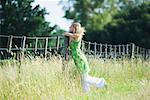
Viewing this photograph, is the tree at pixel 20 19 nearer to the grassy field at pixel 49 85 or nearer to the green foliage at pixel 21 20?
the green foliage at pixel 21 20

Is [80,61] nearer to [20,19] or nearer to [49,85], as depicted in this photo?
[49,85]

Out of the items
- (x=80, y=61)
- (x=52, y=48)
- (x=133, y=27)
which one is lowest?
(x=133, y=27)

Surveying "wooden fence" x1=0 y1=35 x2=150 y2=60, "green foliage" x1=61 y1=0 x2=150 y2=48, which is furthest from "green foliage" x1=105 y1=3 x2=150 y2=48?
"wooden fence" x1=0 y1=35 x2=150 y2=60

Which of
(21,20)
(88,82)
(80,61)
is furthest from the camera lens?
(21,20)

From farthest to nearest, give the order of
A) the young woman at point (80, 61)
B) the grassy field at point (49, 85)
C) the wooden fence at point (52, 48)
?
the wooden fence at point (52, 48) → the young woman at point (80, 61) → the grassy field at point (49, 85)

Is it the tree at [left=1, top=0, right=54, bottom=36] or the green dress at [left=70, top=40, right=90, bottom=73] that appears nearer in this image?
the green dress at [left=70, top=40, right=90, bottom=73]

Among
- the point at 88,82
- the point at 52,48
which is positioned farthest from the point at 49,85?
the point at 52,48

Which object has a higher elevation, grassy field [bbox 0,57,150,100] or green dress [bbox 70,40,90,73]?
green dress [bbox 70,40,90,73]

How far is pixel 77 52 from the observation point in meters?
10.4

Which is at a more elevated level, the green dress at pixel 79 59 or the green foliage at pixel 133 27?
the green dress at pixel 79 59

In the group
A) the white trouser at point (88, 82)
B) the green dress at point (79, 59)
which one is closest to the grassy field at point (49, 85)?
the white trouser at point (88, 82)

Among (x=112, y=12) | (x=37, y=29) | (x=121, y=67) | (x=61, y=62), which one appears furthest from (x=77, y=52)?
(x=112, y=12)

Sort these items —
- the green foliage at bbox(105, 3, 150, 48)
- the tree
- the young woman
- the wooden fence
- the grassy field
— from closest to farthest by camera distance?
the grassy field, the young woman, the wooden fence, the tree, the green foliage at bbox(105, 3, 150, 48)

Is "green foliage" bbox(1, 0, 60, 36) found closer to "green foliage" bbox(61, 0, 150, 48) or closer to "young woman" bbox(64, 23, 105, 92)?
"young woman" bbox(64, 23, 105, 92)
